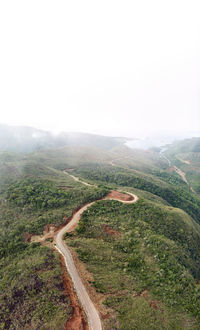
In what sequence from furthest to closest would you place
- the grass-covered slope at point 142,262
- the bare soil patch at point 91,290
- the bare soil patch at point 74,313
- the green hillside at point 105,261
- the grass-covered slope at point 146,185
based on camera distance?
1. the grass-covered slope at point 146,185
2. the grass-covered slope at point 142,262
3. the green hillside at point 105,261
4. the bare soil patch at point 91,290
5. the bare soil patch at point 74,313

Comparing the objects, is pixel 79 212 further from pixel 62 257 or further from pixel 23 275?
pixel 23 275

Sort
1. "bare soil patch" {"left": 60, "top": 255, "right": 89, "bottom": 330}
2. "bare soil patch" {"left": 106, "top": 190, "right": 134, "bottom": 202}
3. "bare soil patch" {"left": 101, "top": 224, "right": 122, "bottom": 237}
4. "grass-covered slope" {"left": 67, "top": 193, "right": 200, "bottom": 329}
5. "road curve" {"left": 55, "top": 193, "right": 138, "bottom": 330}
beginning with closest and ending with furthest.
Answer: "bare soil patch" {"left": 60, "top": 255, "right": 89, "bottom": 330} < "road curve" {"left": 55, "top": 193, "right": 138, "bottom": 330} < "grass-covered slope" {"left": 67, "top": 193, "right": 200, "bottom": 329} < "bare soil patch" {"left": 101, "top": 224, "right": 122, "bottom": 237} < "bare soil patch" {"left": 106, "top": 190, "right": 134, "bottom": 202}

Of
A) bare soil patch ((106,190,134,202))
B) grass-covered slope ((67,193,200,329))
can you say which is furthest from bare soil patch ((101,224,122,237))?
bare soil patch ((106,190,134,202))

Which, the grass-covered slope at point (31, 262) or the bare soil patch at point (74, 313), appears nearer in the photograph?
the bare soil patch at point (74, 313)

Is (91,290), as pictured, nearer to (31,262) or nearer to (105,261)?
(105,261)

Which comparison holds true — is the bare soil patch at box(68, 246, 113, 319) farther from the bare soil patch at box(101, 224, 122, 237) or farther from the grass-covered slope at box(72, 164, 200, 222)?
the grass-covered slope at box(72, 164, 200, 222)

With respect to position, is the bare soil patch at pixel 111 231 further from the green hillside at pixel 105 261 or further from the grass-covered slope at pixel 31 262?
the grass-covered slope at pixel 31 262

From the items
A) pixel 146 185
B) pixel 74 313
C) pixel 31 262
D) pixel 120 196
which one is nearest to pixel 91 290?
pixel 74 313

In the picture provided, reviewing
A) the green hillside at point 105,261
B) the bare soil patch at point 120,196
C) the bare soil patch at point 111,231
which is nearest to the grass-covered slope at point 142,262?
the bare soil patch at point 111,231

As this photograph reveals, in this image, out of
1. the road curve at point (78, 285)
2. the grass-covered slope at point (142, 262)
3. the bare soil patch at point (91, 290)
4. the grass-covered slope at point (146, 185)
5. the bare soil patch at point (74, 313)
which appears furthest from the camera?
the grass-covered slope at point (146, 185)

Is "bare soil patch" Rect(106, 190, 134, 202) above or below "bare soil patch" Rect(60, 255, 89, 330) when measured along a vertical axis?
above

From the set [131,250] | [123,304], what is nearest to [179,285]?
[131,250]
